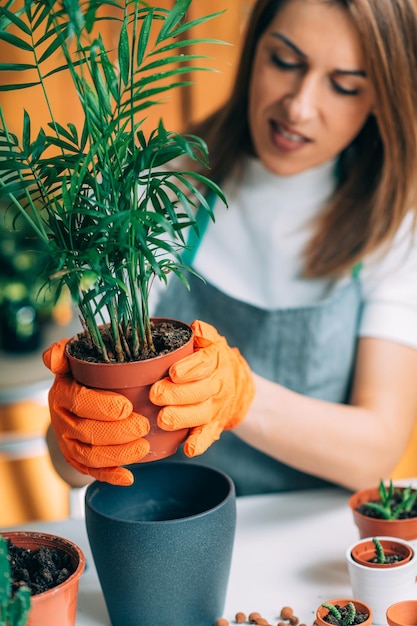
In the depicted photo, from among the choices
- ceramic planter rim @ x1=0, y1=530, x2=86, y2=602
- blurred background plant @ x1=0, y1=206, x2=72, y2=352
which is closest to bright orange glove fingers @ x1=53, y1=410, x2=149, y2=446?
ceramic planter rim @ x1=0, y1=530, x2=86, y2=602

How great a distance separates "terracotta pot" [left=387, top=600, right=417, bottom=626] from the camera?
2.80 ft

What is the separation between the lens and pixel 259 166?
5.39ft

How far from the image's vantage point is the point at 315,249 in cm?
161

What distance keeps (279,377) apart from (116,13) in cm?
189

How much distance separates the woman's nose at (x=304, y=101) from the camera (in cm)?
139

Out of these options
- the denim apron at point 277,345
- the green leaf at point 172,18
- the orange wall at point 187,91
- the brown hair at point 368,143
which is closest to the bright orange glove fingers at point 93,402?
the green leaf at point 172,18

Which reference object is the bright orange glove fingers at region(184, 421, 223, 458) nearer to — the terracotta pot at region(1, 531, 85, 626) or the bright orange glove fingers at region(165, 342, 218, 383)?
the bright orange glove fingers at region(165, 342, 218, 383)

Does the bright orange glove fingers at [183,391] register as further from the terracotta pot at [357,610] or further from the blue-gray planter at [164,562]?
the terracotta pot at [357,610]

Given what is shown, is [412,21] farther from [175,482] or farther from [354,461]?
[175,482]

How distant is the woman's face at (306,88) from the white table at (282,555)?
2.21 feet

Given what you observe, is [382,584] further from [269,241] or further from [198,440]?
[269,241]

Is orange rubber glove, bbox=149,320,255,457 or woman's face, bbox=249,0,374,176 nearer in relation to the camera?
orange rubber glove, bbox=149,320,255,457

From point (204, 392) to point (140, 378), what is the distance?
0.13 meters

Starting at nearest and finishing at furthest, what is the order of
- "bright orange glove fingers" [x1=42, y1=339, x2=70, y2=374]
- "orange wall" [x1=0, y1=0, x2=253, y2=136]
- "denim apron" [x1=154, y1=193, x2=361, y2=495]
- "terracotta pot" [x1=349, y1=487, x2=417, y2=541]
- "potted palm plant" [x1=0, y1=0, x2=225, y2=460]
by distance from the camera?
"potted palm plant" [x1=0, y1=0, x2=225, y2=460]
"bright orange glove fingers" [x1=42, y1=339, x2=70, y2=374]
"terracotta pot" [x1=349, y1=487, x2=417, y2=541]
"denim apron" [x1=154, y1=193, x2=361, y2=495]
"orange wall" [x1=0, y1=0, x2=253, y2=136]
